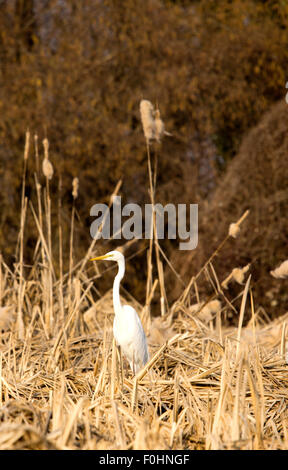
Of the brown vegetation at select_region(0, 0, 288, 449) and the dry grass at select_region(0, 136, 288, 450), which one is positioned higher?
the brown vegetation at select_region(0, 0, 288, 449)

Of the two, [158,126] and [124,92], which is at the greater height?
[124,92]

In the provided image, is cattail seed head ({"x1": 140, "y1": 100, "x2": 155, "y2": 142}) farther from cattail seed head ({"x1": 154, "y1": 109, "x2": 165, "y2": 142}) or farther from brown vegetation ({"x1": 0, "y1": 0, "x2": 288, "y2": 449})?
brown vegetation ({"x1": 0, "y1": 0, "x2": 288, "y2": 449})

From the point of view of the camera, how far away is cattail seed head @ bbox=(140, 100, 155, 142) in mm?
3270

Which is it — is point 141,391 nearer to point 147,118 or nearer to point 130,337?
point 130,337

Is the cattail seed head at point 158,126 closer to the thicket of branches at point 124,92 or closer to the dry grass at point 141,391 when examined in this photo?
the dry grass at point 141,391

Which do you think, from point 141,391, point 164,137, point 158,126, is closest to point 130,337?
point 141,391

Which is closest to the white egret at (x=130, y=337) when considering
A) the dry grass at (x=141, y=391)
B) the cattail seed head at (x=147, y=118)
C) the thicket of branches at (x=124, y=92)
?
the dry grass at (x=141, y=391)

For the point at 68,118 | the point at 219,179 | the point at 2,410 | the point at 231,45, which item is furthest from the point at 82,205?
the point at 2,410

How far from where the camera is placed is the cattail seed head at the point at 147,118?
10.7 feet

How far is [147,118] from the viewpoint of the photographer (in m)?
3.29

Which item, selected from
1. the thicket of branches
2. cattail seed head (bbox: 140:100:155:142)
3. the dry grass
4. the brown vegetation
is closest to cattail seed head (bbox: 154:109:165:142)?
cattail seed head (bbox: 140:100:155:142)

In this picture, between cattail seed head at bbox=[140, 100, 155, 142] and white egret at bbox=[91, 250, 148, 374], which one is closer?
white egret at bbox=[91, 250, 148, 374]

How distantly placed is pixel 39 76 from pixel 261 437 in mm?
4878

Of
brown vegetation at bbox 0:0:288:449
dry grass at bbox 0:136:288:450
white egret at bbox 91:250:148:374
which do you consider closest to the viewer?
dry grass at bbox 0:136:288:450
